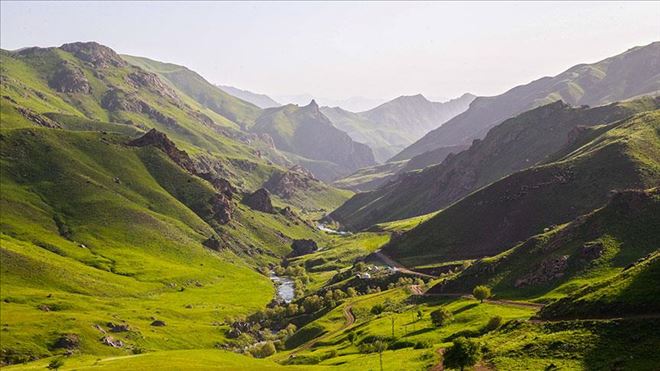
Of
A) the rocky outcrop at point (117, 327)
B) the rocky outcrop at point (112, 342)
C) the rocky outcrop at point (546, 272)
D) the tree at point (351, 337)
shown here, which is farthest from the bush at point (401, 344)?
the rocky outcrop at point (117, 327)

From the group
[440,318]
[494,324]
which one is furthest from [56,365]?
[494,324]

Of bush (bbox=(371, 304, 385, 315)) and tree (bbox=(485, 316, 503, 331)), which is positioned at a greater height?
tree (bbox=(485, 316, 503, 331))

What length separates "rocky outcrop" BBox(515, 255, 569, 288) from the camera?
137500mm

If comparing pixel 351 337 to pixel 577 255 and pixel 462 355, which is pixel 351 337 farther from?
pixel 577 255

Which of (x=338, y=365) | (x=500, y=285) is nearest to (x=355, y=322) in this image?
(x=500, y=285)

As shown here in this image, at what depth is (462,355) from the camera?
261ft

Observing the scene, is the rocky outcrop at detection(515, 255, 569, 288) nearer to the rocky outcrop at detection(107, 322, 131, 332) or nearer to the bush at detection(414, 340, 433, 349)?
the bush at detection(414, 340, 433, 349)

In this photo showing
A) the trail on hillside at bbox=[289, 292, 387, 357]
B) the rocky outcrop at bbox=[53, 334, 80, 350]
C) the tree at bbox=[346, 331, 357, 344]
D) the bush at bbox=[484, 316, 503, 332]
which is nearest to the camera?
the bush at bbox=[484, 316, 503, 332]

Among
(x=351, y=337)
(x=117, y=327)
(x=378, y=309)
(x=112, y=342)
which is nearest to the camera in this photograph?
(x=351, y=337)

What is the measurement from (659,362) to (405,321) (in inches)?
3130

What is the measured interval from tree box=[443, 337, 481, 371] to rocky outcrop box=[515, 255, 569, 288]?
66.2m

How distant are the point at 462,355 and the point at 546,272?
236 ft

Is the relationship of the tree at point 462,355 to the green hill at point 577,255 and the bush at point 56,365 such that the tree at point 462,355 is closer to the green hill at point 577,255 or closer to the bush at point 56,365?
the green hill at point 577,255

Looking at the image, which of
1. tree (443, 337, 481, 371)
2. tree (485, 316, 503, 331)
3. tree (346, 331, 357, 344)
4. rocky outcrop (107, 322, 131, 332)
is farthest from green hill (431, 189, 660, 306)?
rocky outcrop (107, 322, 131, 332)
